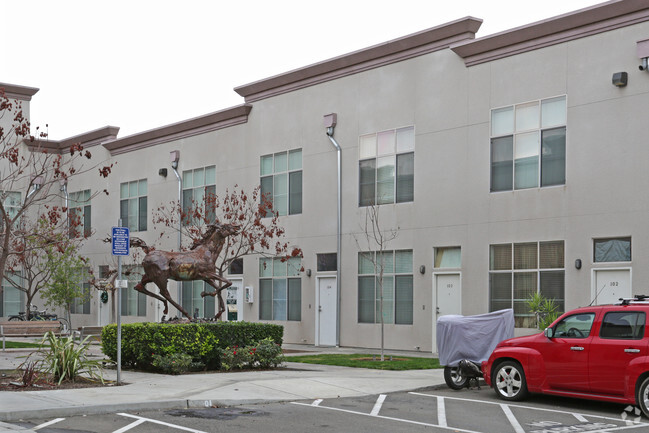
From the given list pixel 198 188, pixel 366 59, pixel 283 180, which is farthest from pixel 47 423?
pixel 198 188

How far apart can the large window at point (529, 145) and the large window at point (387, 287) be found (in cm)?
427

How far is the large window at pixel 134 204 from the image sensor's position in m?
39.0

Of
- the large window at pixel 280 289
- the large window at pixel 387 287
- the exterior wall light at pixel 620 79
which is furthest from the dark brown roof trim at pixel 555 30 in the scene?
the large window at pixel 280 289

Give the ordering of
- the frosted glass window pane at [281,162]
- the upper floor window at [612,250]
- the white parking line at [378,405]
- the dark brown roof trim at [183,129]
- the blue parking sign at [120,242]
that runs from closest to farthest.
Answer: the white parking line at [378,405], the blue parking sign at [120,242], the upper floor window at [612,250], the frosted glass window pane at [281,162], the dark brown roof trim at [183,129]

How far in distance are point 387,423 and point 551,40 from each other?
1437 cm

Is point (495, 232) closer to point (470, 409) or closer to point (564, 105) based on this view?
point (564, 105)

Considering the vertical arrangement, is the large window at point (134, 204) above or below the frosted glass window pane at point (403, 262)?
above

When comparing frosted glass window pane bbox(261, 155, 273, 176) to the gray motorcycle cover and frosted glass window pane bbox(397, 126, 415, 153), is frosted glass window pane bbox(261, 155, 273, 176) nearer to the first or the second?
frosted glass window pane bbox(397, 126, 415, 153)

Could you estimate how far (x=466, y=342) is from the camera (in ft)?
53.7

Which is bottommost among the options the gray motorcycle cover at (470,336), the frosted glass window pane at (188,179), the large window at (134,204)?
the gray motorcycle cover at (470,336)

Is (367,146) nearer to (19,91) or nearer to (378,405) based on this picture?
(378,405)

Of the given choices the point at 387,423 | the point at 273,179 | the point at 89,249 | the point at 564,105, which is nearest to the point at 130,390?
the point at 387,423

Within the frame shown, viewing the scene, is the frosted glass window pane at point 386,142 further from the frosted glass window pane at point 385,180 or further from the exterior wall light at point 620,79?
the exterior wall light at point 620,79

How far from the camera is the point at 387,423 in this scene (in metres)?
12.4
